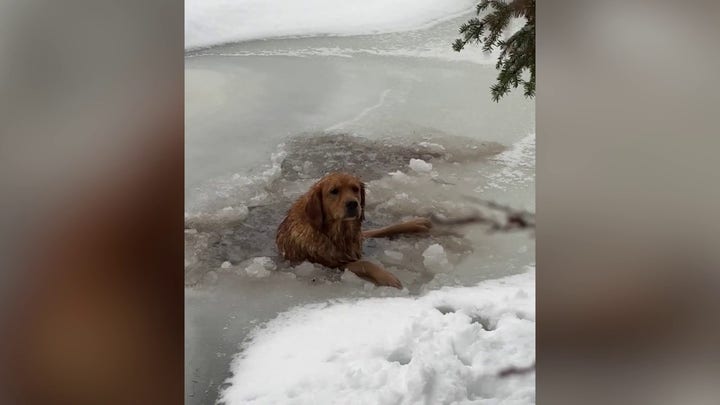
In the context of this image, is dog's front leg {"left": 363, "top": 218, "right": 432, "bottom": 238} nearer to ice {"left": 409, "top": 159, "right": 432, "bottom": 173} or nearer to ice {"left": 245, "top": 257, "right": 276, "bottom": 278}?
ice {"left": 409, "top": 159, "right": 432, "bottom": 173}

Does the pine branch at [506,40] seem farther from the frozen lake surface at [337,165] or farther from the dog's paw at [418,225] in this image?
the dog's paw at [418,225]

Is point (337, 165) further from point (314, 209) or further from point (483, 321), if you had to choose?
point (483, 321)

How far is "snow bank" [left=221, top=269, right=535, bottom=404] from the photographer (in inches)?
64.1

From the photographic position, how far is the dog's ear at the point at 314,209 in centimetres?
170

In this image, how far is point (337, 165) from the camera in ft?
5.59

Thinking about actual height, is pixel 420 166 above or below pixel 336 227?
above

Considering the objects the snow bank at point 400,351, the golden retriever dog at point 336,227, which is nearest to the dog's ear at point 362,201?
the golden retriever dog at point 336,227
